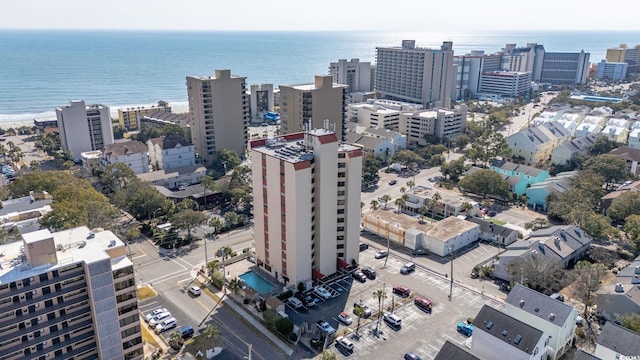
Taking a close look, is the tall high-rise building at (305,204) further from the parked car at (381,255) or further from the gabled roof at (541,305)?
the gabled roof at (541,305)

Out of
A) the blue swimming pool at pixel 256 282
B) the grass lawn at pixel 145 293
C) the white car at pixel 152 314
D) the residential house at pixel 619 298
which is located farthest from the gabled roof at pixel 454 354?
the grass lawn at pixel 145 293

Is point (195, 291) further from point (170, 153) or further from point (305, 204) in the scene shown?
point (170, 153)

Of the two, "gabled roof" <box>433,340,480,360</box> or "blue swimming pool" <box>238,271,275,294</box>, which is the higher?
"gabled roof" <box>433,340,480,360</box>

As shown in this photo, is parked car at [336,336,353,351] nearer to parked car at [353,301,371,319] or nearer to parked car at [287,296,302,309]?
parked car at [353,301,371,319]

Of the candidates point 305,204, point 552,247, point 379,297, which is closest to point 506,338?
point 379,297

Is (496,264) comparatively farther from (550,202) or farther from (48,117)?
(48,117)

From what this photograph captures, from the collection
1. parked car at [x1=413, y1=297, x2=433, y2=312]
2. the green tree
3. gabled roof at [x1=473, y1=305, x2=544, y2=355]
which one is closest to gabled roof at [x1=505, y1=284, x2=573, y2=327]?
gabled roof at [x1=473, y1=305, x2=544, y2=355]
